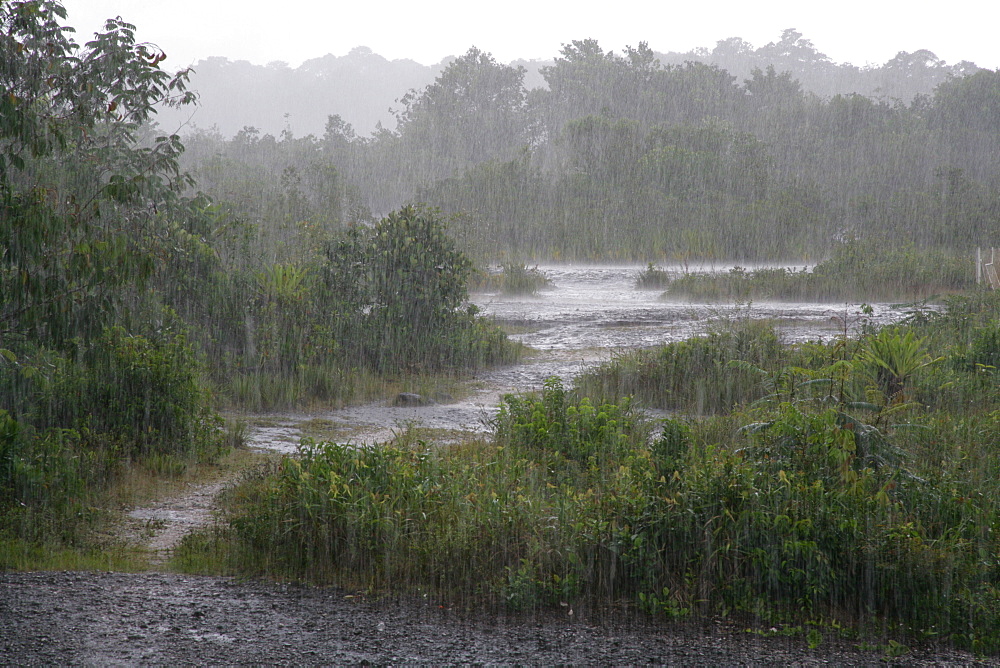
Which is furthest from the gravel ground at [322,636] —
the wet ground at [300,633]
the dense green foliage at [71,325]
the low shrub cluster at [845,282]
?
the low shrub cluster at [845,282]

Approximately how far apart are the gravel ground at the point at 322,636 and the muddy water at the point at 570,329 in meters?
2.68

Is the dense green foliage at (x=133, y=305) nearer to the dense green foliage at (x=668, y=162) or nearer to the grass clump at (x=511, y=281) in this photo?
the grass clump at (x=511, y=281)

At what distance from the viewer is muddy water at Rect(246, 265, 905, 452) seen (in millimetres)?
8586

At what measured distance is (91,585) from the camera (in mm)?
4230

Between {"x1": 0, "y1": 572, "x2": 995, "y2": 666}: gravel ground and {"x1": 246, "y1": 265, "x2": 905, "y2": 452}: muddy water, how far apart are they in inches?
105

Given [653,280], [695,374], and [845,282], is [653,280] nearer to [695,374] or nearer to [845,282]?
[845,282]

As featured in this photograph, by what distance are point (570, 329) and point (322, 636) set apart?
11.5m

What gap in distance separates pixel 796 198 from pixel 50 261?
2660 cm

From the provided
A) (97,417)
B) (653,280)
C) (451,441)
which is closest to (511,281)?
(653,280)

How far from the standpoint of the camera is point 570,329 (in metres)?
14.9

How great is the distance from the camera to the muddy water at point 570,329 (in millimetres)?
8586

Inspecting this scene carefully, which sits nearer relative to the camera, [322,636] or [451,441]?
[322,636]

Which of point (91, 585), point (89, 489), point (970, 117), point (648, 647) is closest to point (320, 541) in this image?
point (91, 585)

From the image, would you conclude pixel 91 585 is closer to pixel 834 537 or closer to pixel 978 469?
pixel 834 537
